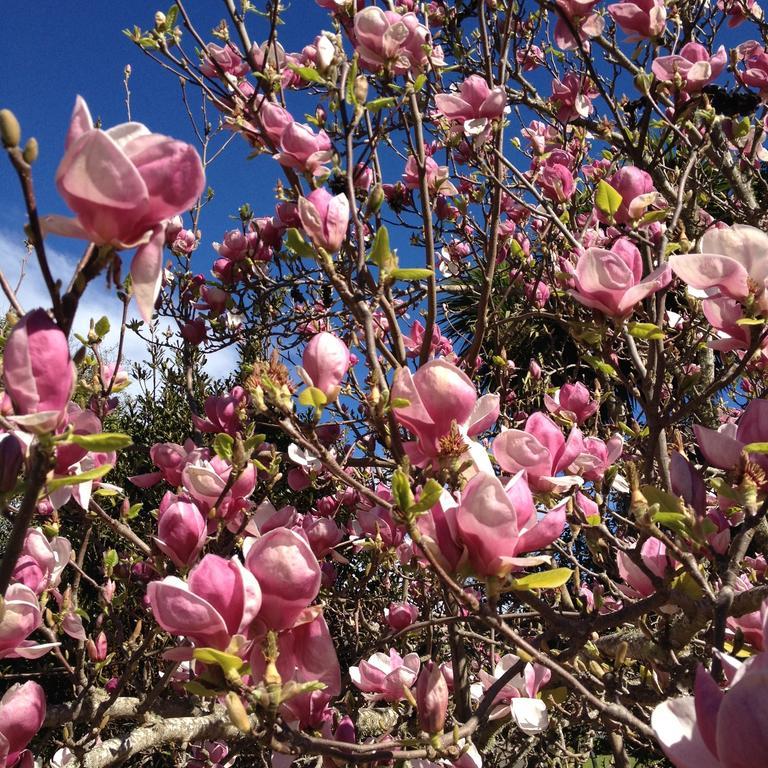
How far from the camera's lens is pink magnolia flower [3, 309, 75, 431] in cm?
65

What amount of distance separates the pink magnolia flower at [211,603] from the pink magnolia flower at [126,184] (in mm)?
354

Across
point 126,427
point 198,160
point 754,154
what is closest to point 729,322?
point 198,160

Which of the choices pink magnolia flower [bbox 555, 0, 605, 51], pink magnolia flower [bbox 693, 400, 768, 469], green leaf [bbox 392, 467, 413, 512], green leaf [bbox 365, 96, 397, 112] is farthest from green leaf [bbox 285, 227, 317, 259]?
pink magnolia flower [bbox 555, 0, 605, 51]

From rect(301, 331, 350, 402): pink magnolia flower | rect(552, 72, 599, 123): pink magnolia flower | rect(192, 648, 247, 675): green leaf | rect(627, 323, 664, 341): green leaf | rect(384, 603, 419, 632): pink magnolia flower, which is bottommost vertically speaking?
rect(192, 648, 247, 675): green leaf

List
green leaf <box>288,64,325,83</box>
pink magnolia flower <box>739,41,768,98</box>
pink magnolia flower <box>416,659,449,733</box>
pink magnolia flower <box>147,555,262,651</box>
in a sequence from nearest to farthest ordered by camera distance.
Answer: pink magnolia flower <box>147,555,262,651</box> < pink magnolia flower <box>416,659,449,733</box> < green leaf <box>288,64,325,83</box> < pink magnolia flower <box>739,41,768,98</box>

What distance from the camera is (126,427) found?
17.7 ft

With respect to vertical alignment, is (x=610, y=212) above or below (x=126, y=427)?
below

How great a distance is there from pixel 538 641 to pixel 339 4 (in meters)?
1.79

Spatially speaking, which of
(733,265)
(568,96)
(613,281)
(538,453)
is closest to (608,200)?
(613,281)

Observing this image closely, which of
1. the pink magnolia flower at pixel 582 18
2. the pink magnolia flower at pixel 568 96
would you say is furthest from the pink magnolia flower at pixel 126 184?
the pink magnolia flower at pixel 568 96

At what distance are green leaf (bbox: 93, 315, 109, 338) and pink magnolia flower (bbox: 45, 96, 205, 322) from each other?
2.17 ft

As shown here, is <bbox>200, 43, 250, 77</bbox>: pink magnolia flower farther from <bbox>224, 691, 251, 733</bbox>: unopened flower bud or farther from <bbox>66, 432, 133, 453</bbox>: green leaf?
<bbox>224, 691, 251, 733</bbox>: unopened flower bud

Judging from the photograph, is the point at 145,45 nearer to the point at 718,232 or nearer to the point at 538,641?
the point at 718,232

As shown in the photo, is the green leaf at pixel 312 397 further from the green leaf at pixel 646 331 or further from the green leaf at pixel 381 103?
the green leaf at pixel 381 103
